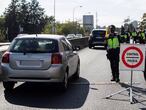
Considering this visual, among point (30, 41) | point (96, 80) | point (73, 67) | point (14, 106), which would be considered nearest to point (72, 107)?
point (14, 106)

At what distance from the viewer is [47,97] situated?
453 inches

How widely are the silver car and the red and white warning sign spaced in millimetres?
1528

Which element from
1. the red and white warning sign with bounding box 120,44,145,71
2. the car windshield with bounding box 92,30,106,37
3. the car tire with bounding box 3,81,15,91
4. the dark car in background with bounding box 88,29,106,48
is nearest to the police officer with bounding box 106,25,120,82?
the red and white warning sign with bounding box 120,44,145,71

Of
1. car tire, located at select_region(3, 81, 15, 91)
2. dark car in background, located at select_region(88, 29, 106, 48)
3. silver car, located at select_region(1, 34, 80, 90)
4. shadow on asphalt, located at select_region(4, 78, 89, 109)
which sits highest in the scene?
silver car, located at select_region(1, 34, 80, 90)

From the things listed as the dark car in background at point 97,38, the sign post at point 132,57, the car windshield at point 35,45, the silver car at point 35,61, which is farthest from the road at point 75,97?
the dark car in background at point 97,38

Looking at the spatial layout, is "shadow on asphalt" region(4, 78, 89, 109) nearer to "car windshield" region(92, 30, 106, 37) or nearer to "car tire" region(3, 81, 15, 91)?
"car tire" region(3, 81, 15, 91)

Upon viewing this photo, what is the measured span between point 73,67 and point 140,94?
2.74 m

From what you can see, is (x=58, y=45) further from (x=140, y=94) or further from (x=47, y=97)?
(x=140, y=94)

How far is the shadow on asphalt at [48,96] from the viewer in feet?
34.2

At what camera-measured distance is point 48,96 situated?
11.7m

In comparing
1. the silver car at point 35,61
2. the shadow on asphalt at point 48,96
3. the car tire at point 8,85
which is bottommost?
the shadow on asphalt at point 48,96

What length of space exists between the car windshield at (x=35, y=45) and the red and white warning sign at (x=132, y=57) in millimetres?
1707

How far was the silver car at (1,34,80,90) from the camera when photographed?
11797 mm

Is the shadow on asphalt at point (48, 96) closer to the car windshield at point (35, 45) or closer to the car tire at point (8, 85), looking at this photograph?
the car tire at point (8, 85)
